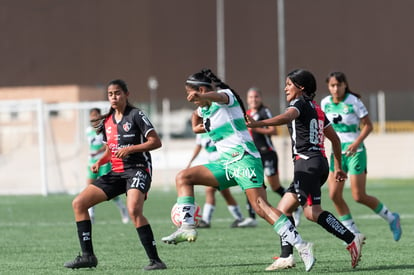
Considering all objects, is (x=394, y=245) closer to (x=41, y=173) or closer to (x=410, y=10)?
(x=41, y=173)

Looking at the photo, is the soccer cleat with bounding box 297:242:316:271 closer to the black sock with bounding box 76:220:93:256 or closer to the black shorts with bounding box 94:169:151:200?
the black shorts with bounding box 94:169:151:200

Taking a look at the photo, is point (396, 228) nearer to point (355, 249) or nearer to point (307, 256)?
point (355, 249)

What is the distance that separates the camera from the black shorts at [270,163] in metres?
16.6

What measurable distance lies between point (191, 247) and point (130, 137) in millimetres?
2748

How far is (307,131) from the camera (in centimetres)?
998

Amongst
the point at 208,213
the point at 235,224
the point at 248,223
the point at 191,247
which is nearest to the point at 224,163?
the point at 191,247

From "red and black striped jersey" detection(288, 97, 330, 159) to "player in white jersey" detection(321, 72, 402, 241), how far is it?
110 inches

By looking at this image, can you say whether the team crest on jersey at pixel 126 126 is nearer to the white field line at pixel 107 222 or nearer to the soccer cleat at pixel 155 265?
the soccer cleat at pixel 155 265

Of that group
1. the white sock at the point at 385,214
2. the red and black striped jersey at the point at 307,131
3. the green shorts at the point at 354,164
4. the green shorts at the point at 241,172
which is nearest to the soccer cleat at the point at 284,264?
the green shorts at the point at 241,172

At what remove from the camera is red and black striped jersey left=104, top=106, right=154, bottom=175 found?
413 inches

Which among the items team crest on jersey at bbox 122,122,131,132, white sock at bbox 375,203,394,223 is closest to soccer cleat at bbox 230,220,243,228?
white sock at bbox 375,203,394,223

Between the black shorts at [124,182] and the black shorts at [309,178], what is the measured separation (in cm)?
161

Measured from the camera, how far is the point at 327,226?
392 inches

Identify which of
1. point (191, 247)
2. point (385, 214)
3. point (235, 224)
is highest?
point (385, 214)
